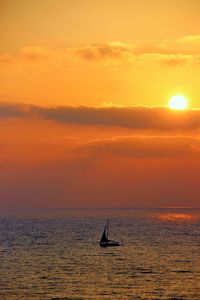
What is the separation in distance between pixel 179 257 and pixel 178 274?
2862cm

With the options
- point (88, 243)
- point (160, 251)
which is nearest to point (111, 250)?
point (160, 251)

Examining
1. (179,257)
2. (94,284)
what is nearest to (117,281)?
(94,284)

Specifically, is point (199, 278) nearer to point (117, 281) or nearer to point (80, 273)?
point (117, 281)

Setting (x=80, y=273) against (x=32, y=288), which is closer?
Result: (x=32, y=288)

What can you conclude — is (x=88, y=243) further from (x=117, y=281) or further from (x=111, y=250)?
(x=117, y=281)

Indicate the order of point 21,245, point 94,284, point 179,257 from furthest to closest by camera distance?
1. point 21,245
2. point 179,257
3. point 94,284

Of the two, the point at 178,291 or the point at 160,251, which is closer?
the point at 178,291

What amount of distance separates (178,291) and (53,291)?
682 inches

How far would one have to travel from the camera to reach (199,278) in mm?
92625

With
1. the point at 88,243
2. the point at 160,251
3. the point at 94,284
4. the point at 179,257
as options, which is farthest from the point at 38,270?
the point at 88,243

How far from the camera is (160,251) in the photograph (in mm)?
138875

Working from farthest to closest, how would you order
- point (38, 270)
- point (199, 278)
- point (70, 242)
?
point (70, 242) < point (38, 270) < point (199, 278)

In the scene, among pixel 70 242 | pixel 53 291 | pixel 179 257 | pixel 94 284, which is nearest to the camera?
pixel 53 291

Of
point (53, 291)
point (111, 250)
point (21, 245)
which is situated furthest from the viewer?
point (21, 245)
